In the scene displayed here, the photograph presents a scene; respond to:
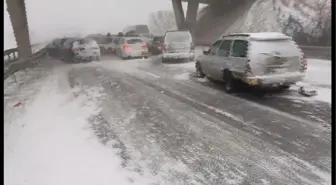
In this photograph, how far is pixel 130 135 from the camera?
229 centimetres

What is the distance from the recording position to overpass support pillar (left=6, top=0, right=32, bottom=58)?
2.38 meters

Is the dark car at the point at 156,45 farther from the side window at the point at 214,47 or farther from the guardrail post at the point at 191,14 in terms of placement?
the side window at the point at 214,47

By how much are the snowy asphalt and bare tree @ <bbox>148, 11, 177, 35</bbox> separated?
8.0 inches

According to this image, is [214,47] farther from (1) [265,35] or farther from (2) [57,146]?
(2) [57,146]

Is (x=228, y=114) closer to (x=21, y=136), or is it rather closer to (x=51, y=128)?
(x=51, y=128)

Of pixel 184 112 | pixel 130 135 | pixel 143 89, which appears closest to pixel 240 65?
pixel 184 112

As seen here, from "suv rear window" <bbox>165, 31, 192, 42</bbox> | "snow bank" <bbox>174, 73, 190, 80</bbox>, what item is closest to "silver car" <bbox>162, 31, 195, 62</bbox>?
"suv rear window" <bbox>165, 31, 192, 42</bbox>

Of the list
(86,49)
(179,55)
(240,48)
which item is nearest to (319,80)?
(240,48)

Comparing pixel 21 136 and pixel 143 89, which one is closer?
pixel 21 136

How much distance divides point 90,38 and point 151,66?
1.46ft

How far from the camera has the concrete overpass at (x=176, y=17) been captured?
234 centimetres

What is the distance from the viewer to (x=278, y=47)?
2293 mm

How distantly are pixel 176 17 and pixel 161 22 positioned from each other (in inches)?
4.6

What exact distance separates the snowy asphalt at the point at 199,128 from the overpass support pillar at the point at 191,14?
32cm
